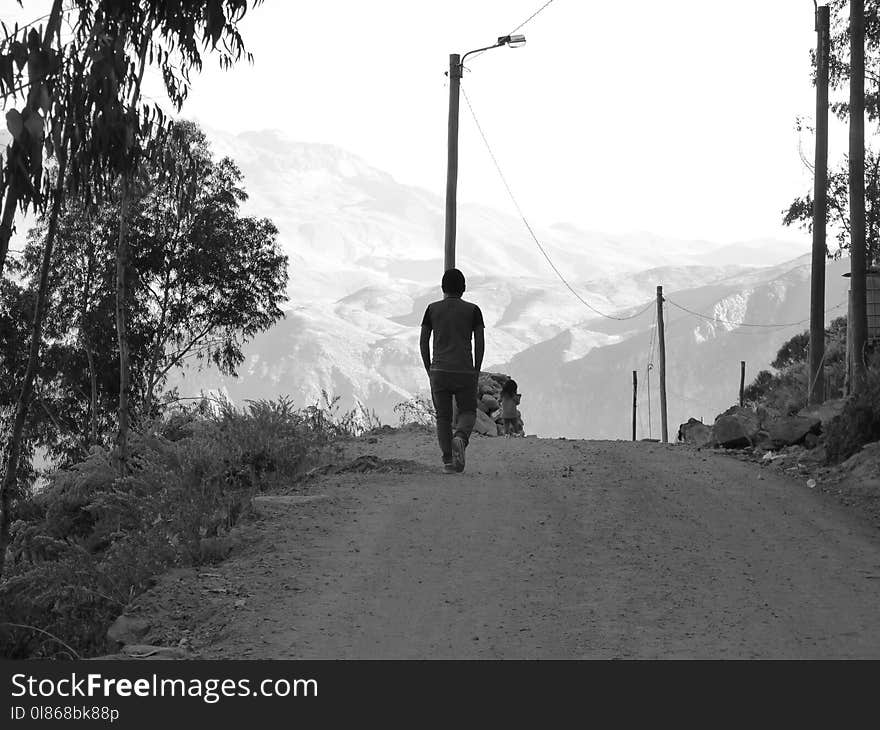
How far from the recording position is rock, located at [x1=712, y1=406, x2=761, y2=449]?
17172 millimetres

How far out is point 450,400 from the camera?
12930 mm

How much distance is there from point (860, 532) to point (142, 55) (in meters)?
7.27

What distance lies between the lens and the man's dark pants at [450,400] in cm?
1277

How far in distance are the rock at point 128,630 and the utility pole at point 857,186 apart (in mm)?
13537

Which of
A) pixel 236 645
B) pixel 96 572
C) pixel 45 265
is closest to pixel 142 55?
pixel 45 265

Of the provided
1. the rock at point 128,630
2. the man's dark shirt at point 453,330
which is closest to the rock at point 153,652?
the rock at point 128,630

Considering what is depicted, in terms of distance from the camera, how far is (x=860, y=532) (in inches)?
378

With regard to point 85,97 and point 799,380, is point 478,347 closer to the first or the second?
point 85,97

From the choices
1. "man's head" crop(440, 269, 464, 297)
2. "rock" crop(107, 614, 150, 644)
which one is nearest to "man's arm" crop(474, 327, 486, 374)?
"man's head" crop(440, 269, 464, 297)

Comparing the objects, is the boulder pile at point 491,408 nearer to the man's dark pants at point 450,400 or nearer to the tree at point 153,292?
the tree at point 153,292

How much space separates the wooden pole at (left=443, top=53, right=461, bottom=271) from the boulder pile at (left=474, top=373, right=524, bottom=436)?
395 centimetres

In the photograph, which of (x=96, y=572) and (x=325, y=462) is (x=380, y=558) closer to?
(x=96, y=572)

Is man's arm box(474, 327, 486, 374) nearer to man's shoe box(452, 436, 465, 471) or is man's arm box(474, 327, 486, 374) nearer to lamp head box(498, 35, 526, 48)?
man's shoe box(452, 436, 465, 471)

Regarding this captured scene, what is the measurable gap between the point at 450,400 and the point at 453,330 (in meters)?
0.84
